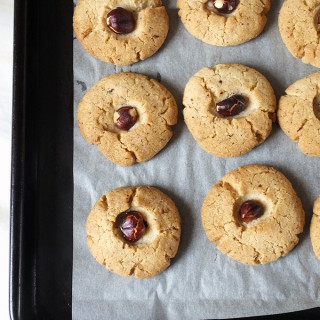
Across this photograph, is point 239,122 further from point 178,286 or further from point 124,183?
point 178,286

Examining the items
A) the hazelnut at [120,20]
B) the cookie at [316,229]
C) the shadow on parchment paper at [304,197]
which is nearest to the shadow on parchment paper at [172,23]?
the hazelnut at [120,20]

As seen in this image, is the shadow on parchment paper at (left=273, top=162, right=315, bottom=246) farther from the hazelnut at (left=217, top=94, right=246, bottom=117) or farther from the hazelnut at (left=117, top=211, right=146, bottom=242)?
the hazelnut at (left=117, top=211, right=146, bottom=242)

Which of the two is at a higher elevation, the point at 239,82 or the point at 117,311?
the point at 239,82

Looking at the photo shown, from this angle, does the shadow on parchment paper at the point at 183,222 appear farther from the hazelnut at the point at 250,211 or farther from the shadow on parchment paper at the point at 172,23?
the shadow on parchment paper at the point at 172,23

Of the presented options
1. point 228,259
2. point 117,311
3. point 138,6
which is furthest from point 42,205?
point 138,6

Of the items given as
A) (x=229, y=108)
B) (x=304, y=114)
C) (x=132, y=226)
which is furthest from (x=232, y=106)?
(x=132, y=226)

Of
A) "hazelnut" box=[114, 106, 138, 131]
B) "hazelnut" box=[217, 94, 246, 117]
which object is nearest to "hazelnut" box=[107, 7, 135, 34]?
"hazelnut" box=[114, 106, 138, 131]
